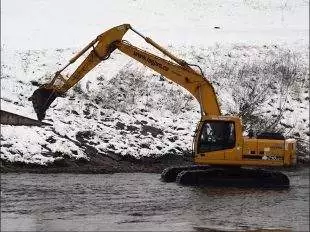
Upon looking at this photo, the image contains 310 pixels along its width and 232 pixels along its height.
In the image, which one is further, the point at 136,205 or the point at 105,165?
the point at 105,165

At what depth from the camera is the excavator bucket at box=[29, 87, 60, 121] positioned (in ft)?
61.6

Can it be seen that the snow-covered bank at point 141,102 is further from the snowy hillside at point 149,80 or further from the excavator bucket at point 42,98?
the excavator bucket at point 42,98

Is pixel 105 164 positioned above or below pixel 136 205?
above

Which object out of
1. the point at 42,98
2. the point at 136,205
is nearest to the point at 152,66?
the point at 42,98

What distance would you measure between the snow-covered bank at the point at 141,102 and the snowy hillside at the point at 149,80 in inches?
1.8

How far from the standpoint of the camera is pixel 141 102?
90.4 ft

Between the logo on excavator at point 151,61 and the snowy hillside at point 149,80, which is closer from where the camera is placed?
the logo on excavator at point 151,61

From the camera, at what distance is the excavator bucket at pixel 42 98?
61.6 ft

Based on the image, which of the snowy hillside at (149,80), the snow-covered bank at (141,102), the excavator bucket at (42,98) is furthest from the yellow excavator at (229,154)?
the snow-covered bank at (141,102)

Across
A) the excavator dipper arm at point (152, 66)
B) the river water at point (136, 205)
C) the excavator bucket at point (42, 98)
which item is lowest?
the river water at point (136, 205)

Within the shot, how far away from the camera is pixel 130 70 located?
2988 centimetres

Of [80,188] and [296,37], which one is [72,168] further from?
[296,37]

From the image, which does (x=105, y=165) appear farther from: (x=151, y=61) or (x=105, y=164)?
(x=151, y=61)

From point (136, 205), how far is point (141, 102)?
587 inches
